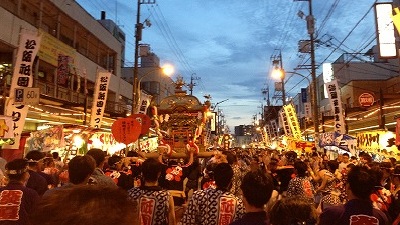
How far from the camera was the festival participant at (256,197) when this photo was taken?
138 inches

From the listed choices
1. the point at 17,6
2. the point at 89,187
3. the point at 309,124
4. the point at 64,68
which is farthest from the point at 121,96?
the point at 89,187

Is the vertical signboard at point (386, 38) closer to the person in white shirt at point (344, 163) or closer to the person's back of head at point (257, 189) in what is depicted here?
the person in white shirt at point (344, 163)

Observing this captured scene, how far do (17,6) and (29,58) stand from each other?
10.2m

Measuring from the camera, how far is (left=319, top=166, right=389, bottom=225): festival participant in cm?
406

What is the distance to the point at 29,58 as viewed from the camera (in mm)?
12367

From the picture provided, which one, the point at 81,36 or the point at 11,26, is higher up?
the point at 81,36

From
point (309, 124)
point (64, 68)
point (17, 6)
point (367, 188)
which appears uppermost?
point (17, 6)

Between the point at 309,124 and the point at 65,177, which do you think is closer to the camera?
the point at 65,177

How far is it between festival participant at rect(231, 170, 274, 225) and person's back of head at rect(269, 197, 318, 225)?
15cm

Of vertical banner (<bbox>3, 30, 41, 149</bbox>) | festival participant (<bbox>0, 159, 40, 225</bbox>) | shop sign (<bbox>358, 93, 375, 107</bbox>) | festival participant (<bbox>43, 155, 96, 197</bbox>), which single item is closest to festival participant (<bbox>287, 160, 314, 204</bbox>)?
festival participant (<bbox>43, 155, 96, 197</bbox>)

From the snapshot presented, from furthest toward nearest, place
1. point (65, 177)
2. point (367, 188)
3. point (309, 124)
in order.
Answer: point (309, 124) < point (65, 177) < point (367, 188)

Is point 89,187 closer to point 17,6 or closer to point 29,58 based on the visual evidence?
point 29,58

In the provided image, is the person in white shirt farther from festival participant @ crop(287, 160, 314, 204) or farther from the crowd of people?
festival participant @ crop(287, 160, 314, 204)

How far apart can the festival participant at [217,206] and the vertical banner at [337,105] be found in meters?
15.5
